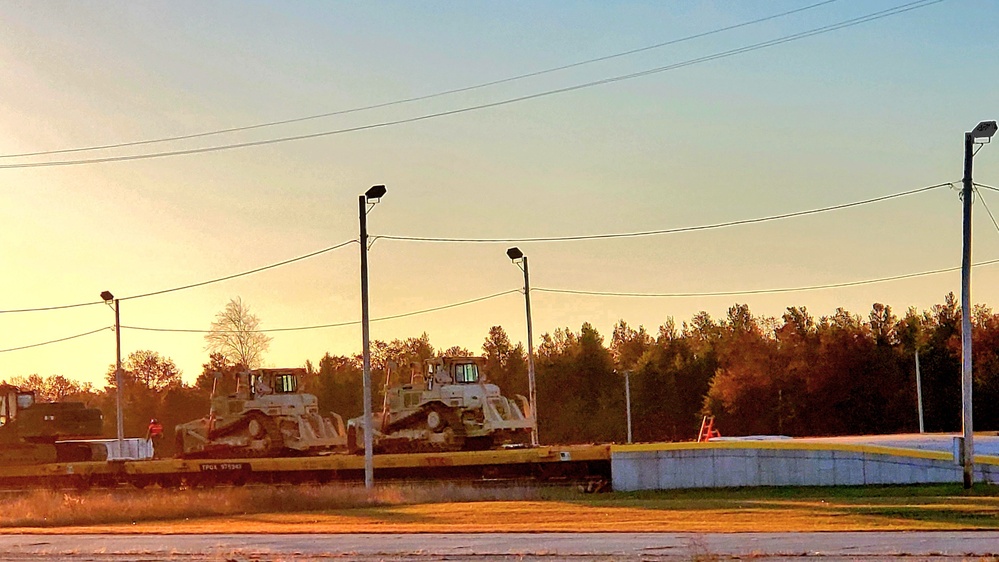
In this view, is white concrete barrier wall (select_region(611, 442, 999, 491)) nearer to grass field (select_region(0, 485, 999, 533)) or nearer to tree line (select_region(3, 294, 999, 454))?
grass field (select_region(0, 485, 999, 533))

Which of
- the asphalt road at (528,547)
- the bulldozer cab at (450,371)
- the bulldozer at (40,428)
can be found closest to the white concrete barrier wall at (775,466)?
the bulldozer cab at (450,371)

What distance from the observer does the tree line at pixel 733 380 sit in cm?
7562

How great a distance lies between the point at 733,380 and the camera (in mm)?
78375

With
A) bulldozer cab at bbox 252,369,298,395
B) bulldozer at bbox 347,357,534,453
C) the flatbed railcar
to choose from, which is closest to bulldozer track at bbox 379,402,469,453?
bulldozer at bbox 347,357,534,453

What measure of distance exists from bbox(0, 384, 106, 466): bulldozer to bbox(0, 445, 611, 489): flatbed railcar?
2.29 ft

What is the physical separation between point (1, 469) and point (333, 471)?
43.8 ft

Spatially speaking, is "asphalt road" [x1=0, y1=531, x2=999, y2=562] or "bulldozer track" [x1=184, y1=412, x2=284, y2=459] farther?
"bulldozer track" [x1=184, y1=412, x2=284, y2=459]

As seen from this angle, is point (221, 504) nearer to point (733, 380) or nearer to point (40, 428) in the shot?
point (40, 428)

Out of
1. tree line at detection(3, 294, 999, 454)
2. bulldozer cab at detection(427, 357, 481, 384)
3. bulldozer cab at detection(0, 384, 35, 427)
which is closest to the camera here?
bulldozer cab at detection(427, 357, 481, 384)

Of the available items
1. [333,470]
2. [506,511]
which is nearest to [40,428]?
[333,470]

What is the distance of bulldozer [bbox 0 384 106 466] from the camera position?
47.1 m

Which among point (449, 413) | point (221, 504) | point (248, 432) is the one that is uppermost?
point (449, 413)

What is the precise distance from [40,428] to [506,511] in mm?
24648

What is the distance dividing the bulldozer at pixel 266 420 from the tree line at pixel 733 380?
15254 mm
